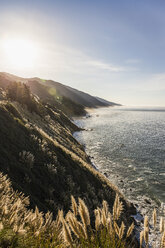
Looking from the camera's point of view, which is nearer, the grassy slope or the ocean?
the grassy slope

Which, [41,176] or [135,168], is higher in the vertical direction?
[41,176]

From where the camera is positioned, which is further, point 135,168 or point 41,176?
point 135,168

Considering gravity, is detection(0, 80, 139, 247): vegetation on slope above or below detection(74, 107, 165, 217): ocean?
above

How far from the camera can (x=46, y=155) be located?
11188 mm

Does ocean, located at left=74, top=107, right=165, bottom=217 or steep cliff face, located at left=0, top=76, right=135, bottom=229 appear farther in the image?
ocean, located at left=74, top=107, right=165, bottom=217

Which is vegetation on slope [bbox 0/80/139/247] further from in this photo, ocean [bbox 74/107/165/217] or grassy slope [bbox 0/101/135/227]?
ocean [bbox 74/107/165/217]

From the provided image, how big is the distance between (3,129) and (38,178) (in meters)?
4.18

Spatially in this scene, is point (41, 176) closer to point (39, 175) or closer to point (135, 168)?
point (39, 175)

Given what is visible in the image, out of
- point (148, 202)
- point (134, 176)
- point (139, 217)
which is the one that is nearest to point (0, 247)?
point (139, 217)

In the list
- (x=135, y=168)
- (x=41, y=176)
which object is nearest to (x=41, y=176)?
(x=41, y=176)

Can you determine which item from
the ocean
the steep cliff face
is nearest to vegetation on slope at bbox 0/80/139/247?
the steep cliff face

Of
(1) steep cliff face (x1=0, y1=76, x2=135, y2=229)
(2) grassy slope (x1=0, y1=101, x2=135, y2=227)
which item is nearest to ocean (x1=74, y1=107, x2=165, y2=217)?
(2) grassy slope (x1=0, y1=101, x2=135, y2=227)

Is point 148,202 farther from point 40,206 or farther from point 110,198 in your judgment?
point 40,206

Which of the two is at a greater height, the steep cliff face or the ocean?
the steep cliff face
